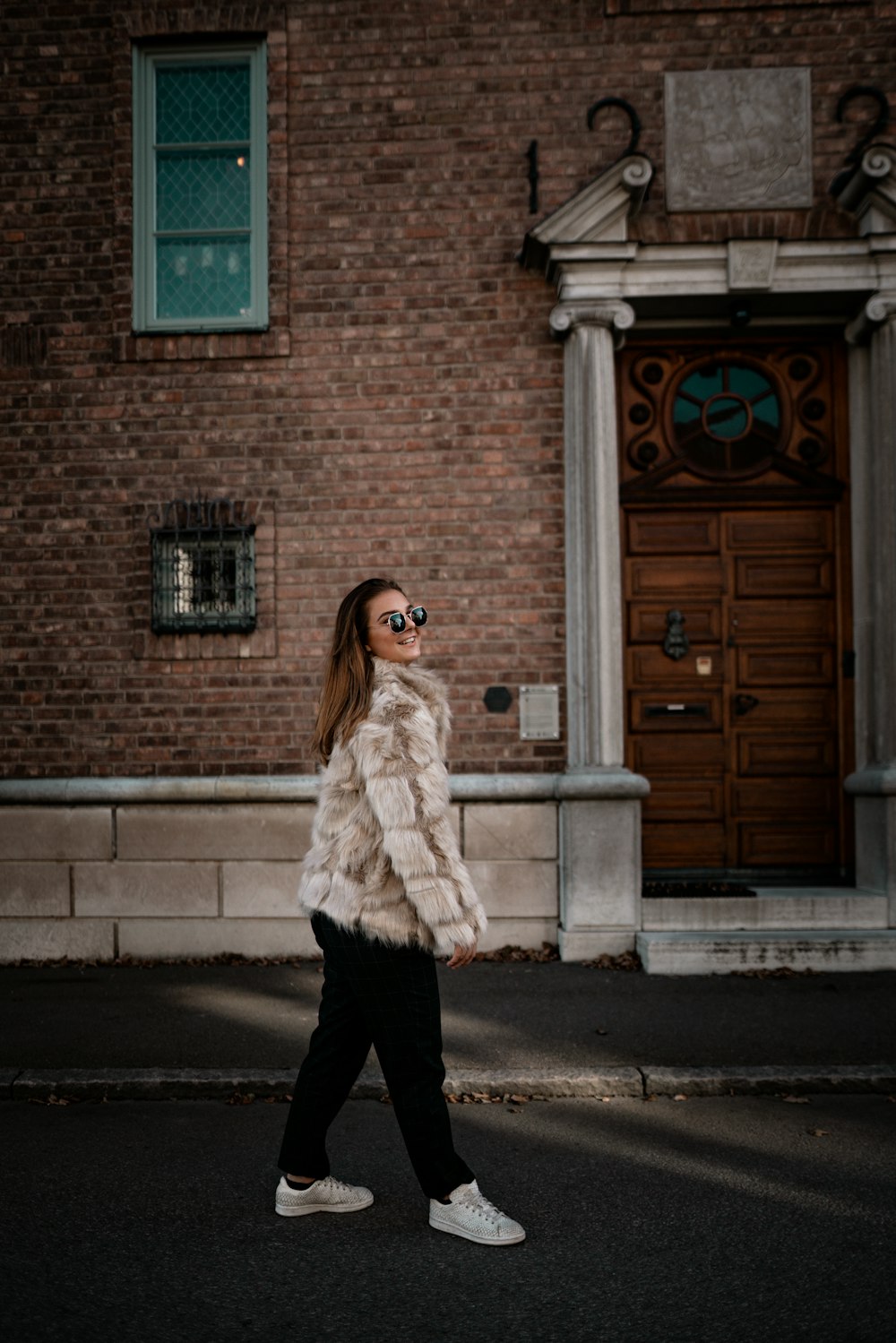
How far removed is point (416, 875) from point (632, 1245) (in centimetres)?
131

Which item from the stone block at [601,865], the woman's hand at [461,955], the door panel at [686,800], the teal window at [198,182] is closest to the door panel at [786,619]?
the door panel at [686,800]

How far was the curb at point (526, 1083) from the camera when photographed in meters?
5.04

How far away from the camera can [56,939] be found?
7660 mm

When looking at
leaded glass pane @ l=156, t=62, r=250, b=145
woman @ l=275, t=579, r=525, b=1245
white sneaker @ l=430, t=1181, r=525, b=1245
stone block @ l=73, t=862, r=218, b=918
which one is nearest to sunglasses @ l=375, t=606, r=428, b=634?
woman @ l=275, t=579, r=525, b=1245

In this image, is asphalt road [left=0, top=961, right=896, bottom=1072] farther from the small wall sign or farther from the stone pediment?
the stone pediment

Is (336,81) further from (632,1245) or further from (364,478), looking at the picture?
(632,1245)

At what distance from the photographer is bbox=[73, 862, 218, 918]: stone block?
7605mm

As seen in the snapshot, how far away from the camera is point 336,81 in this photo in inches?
308

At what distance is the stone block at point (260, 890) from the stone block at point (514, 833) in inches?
46.1

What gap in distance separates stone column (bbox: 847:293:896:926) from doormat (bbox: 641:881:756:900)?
83cm

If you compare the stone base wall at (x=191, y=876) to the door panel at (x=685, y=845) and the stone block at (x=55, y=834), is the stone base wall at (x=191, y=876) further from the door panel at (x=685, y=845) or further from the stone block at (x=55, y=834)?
the door panel at (x=685, y=845)

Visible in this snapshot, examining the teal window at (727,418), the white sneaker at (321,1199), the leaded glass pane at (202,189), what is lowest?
the white sneaker at (321,1199)

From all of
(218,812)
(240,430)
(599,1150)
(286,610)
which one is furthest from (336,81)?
(599,1150)

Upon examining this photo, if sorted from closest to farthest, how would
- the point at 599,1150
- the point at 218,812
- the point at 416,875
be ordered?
the point at 416,875
the point at 599,1150
the point at 218,812
